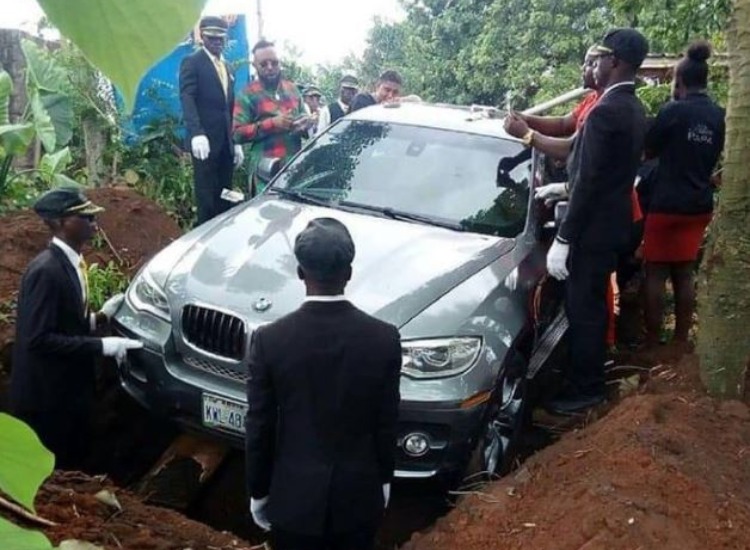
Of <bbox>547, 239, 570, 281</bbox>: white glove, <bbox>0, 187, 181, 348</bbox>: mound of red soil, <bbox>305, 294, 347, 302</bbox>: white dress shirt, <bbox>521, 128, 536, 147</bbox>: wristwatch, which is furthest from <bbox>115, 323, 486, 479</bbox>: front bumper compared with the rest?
<bbox>521, 128, 536, 147</bbox>: wristwatch

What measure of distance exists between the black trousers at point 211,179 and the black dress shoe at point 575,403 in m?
3.04

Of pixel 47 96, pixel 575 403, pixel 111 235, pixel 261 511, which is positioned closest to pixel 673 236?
→ pixel 575 403

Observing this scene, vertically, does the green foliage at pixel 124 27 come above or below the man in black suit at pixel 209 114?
above

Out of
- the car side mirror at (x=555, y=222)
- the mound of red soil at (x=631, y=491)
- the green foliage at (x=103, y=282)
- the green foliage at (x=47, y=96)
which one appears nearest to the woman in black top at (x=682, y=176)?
the car side mirror at (x=555, y=222)

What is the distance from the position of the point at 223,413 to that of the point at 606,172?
2.08 metres

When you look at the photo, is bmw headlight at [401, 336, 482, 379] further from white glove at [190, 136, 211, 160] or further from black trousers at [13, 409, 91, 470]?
white glove at [190, 136, 211, 160]

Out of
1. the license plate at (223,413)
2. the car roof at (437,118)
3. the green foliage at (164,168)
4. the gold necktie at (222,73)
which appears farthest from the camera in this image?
the green foliage at (164,168)

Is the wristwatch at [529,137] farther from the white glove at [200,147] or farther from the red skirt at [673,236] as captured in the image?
the white glove at [200,147]

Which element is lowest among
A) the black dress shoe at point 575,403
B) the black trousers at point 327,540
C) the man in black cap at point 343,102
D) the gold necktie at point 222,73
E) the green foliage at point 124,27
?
the black dress shoe at point 575,403

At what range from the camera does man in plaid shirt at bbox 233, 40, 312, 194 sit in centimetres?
730

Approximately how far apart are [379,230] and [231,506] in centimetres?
155

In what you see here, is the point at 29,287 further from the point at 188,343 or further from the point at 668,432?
the point at 668,432

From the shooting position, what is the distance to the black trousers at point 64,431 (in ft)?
13.9

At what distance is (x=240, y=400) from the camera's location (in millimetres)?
4172
